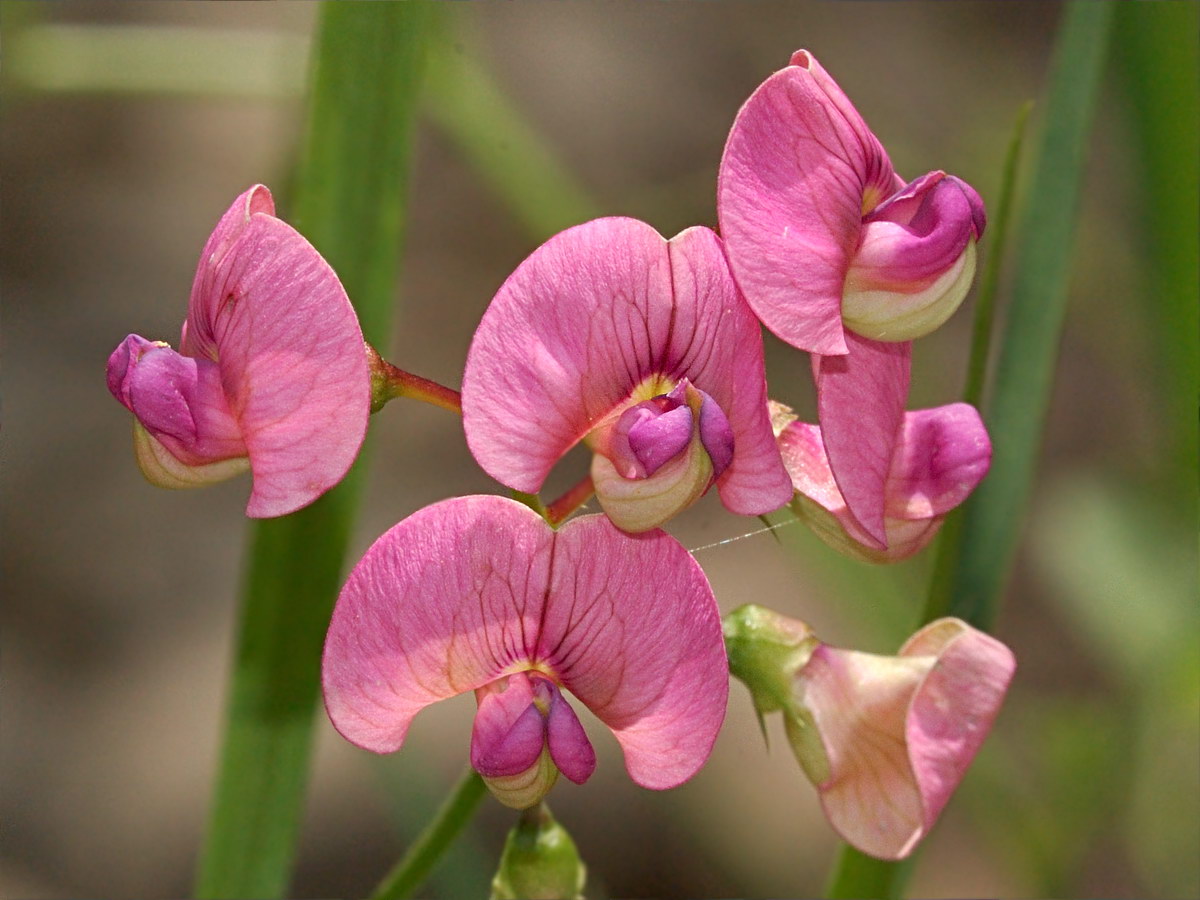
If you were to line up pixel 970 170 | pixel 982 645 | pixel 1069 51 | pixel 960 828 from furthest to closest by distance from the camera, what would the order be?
pixel 960 828, pixel 970 170, pixel 1069 51, pixel 982 645

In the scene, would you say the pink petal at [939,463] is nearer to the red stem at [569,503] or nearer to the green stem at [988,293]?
the green stem at [988,293]

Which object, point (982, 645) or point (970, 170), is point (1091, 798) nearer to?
point (982, 645)

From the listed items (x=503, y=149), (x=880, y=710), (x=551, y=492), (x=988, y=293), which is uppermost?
(x=988, y=293)

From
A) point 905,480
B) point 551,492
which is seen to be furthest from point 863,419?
point 551,492

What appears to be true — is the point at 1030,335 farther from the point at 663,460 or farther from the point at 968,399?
the point at 663,460

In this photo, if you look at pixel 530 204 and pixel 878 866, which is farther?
pixel 530 204

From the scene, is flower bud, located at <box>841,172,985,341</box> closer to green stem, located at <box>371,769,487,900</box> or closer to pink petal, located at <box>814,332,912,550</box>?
pink petal, located at <box>814,332,912,550</box>

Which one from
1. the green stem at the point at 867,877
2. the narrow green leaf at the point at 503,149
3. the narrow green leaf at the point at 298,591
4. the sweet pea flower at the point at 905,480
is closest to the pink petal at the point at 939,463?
the sweet pea flower at the point at 905,480

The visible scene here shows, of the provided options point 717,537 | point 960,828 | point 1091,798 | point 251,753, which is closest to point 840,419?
point 251,753
